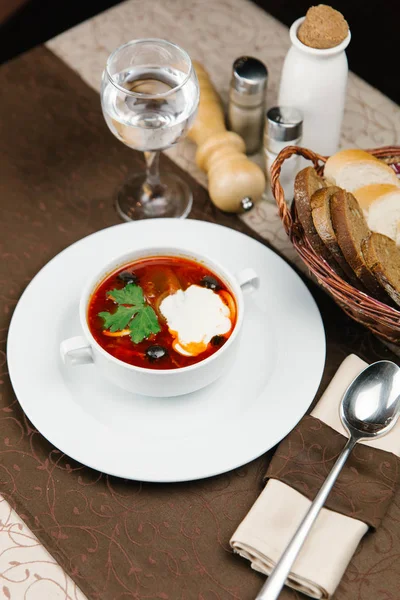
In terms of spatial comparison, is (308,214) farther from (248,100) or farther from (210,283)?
(248,100)

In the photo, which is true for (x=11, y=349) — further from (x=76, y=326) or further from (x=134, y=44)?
(x=134, y=44)

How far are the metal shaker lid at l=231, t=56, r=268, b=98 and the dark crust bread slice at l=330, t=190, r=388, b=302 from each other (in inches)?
17.2

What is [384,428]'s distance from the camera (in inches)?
46.8

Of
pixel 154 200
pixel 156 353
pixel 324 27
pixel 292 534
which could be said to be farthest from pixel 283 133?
pixel 292 534

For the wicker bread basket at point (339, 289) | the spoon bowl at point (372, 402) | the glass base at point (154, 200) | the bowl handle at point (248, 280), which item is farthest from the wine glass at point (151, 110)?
the spoon bowl at point (372, 402)

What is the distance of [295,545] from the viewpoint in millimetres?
1023

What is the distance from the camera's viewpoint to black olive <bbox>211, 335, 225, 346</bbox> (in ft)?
3.97

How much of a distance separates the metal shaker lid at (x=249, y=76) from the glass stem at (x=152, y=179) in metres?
0.24

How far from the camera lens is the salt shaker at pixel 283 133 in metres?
1.48

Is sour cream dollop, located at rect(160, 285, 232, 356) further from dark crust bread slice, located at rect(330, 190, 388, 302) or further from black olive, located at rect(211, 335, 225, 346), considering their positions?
dark crust bread slice, located at rect(330, 190, 388, 302)

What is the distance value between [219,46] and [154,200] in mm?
611

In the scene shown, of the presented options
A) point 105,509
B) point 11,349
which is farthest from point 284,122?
point 105,509

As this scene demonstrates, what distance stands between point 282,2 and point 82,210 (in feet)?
3.64

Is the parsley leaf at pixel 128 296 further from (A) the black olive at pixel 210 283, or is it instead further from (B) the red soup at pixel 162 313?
(A) the black olive at pixel 210 283
